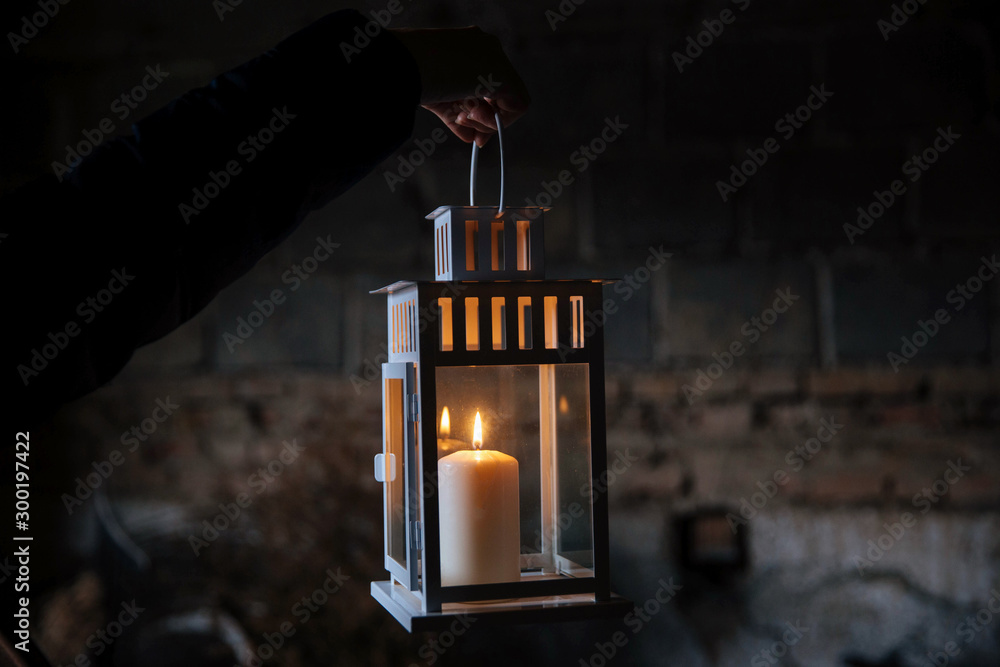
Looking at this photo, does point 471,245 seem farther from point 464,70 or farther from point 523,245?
point 464,70

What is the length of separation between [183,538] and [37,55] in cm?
85

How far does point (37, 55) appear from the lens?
4.86 feet

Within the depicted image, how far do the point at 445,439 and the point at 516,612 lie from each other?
0.54ft

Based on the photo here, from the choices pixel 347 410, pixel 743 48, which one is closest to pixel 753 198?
pixel 743 48

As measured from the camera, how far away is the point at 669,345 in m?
1.51

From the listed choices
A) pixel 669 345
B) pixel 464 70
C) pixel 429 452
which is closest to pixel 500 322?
pixel 429 452

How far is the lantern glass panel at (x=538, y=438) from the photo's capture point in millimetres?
803

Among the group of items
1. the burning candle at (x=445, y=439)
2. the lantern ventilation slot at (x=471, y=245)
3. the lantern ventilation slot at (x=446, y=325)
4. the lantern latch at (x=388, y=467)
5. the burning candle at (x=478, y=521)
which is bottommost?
the burning candle at (x=478, y=521)

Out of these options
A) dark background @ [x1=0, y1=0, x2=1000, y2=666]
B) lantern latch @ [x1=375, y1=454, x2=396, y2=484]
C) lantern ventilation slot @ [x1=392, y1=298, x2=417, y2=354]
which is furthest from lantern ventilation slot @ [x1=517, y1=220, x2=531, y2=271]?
dark background @ [x1=0, y1=0, x2=1000, y2=666]

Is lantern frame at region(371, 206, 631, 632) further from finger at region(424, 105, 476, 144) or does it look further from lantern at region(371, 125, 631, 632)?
finger at region(424, 105, 476, 144)

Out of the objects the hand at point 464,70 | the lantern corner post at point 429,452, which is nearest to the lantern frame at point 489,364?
the lantern corner post at point 429,452

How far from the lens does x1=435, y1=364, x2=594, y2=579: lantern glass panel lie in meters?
0.80

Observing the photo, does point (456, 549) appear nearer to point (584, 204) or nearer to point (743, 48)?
point (584, 204)

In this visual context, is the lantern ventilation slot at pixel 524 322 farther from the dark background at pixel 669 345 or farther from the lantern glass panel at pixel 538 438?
the dark background at pixel 669 345
